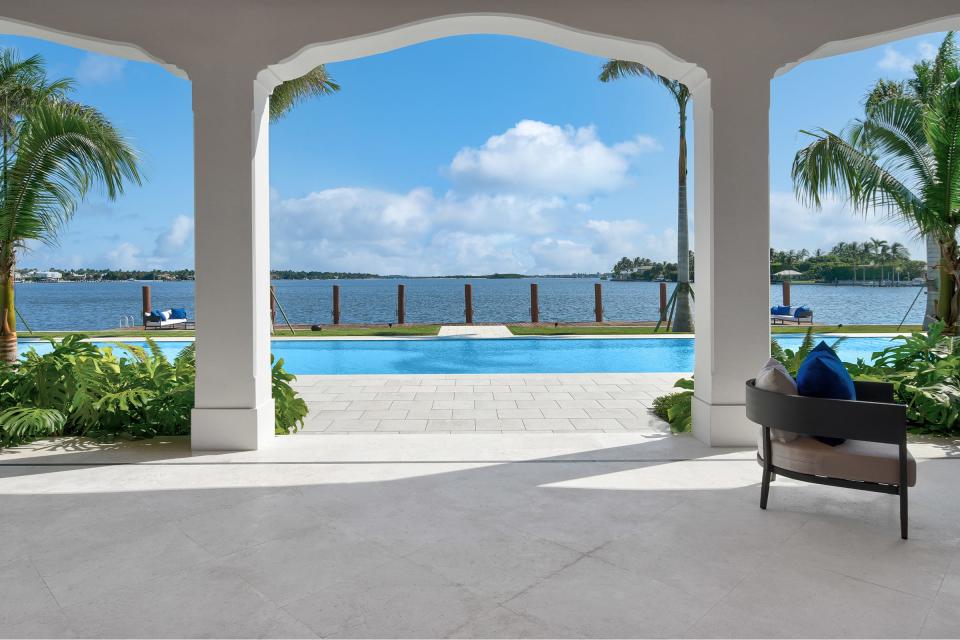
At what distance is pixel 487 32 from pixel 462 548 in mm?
4178

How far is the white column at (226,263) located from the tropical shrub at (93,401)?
540 millimetres

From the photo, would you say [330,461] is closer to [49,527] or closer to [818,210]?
[49,527]

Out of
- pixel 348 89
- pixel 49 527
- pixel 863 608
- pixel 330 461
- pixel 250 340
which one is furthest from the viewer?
pixel 348 89

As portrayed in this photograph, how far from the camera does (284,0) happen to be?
4.73m

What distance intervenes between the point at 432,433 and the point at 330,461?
1.23m

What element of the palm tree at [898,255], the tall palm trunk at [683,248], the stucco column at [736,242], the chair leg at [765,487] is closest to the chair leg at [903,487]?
the chair leg at [765,487]

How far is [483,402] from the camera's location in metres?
7.09

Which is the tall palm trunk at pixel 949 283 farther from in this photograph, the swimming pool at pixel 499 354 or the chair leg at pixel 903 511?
the chair leg at pixel 903 511

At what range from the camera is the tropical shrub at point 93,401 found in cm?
502

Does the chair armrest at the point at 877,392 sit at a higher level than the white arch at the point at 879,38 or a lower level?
lower

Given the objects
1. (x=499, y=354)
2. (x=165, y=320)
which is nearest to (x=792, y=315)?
(x=499, y=354)

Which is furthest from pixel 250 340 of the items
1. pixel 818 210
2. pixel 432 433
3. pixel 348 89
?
pixel 348 89

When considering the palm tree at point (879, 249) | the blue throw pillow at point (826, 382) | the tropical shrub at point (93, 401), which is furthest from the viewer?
the palm tree at point (879, 249)

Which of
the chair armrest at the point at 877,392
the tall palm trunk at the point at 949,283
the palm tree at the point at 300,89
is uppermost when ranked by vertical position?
the palm tree at the point at 300,89
